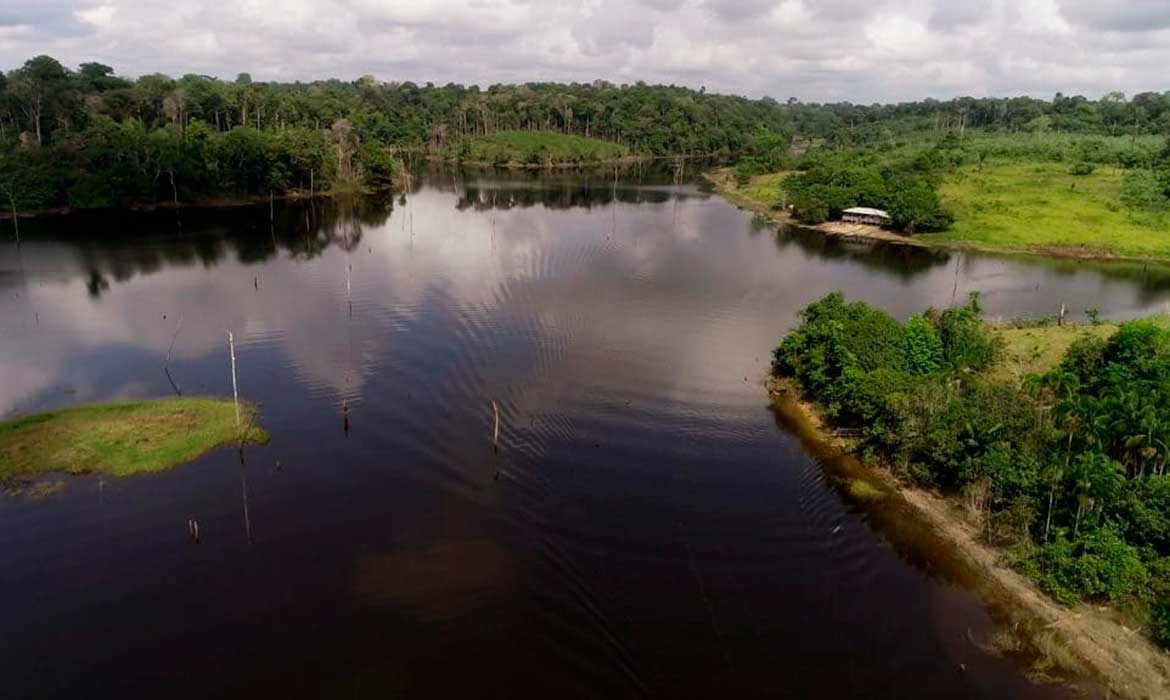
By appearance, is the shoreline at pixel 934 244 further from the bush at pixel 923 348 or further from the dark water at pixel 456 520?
the bush at pixel 923 348

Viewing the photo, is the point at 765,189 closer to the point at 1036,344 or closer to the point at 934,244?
the point at 934,244

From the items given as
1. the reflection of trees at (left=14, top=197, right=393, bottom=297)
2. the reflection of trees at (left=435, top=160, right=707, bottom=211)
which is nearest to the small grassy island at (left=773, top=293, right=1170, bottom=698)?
the reflection of trees at (left=14, top=197, right=393, bottom=297)

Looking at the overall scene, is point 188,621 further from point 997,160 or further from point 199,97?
point 997,160

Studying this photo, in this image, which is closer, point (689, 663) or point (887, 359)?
point (689, 663)

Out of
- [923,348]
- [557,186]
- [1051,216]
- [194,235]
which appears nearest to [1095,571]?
[923,348]

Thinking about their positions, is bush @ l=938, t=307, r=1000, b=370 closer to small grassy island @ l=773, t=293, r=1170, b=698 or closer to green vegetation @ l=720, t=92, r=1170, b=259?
small grassy island @ l=773, t=293, r=1170, b=698

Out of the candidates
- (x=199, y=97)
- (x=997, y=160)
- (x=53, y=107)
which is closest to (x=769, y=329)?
(x=997, y=160)

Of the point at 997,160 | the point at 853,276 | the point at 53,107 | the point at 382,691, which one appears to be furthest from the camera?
the point at 997,160

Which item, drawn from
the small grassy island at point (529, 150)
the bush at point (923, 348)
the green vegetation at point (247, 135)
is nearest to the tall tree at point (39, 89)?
the green vegetation at point (247, 135)
